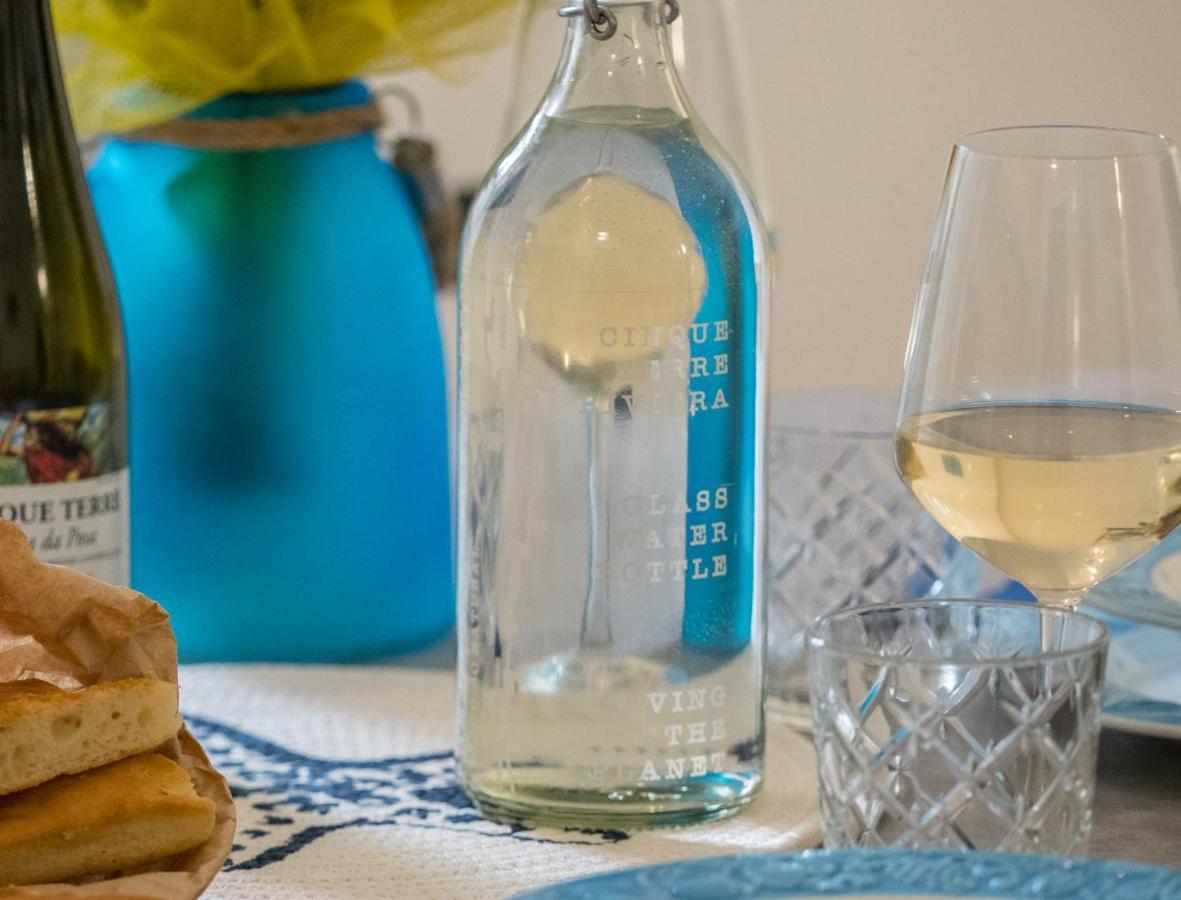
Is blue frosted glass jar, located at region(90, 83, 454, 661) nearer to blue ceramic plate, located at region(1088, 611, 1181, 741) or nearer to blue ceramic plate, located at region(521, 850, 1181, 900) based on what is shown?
blue ceramic plate, located at region(1088, 611, 1181, 741)

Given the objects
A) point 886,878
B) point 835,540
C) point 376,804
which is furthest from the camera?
point 835,540

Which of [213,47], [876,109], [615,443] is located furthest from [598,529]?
[876,109]

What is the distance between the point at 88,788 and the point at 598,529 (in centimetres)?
22

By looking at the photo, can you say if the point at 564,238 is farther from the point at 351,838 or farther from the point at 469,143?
the point at 469,143

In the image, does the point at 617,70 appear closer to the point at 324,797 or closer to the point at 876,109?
the point at 324,797

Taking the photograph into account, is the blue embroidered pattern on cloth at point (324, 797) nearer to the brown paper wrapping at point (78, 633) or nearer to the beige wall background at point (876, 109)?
the brown paper wrapping at point (78, 633)

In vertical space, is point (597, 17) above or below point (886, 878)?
above

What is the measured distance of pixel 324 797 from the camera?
2.24 feet

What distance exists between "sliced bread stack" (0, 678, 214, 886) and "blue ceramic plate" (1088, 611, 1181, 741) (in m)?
0.38

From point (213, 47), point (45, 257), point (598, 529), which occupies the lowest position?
point (598, 529)

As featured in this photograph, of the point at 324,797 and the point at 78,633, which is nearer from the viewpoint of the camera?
the point at 78,633

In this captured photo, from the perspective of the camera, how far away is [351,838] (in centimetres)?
63

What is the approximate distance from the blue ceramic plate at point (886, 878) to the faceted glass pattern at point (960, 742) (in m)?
0.06

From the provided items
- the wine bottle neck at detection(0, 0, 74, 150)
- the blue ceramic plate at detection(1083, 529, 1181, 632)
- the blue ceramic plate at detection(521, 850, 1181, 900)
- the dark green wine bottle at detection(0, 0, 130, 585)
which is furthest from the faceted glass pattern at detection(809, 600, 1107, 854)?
the wine bottle neck at detection(0, 0, 74, 150)
